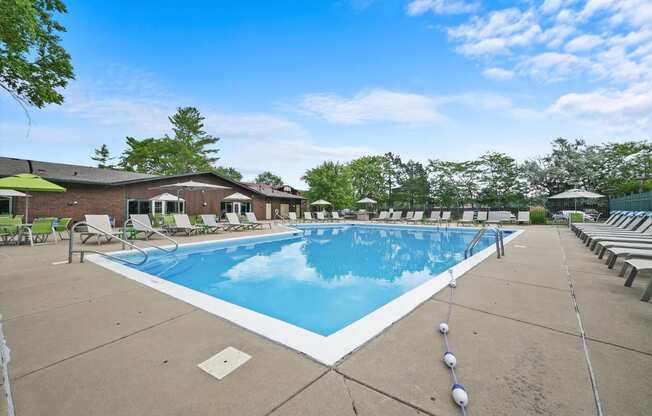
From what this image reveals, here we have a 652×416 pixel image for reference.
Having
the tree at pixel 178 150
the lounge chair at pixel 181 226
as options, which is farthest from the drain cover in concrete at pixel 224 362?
the tree at pixel 178 150

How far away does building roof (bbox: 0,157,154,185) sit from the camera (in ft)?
43.6

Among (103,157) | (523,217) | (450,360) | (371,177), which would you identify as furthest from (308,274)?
(103,157)

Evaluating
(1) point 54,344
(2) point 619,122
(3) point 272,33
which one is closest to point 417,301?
(1) point 54,344

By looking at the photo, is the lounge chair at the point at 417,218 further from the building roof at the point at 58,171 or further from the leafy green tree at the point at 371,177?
the building roof at the point at 58,171

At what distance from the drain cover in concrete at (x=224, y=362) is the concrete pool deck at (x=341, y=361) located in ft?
0.22

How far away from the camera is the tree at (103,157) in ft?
116

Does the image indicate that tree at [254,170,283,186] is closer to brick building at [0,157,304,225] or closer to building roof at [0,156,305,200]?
brick building at [0,157,304,225]

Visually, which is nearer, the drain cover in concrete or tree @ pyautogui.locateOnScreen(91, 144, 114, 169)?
the drain cover in concrete

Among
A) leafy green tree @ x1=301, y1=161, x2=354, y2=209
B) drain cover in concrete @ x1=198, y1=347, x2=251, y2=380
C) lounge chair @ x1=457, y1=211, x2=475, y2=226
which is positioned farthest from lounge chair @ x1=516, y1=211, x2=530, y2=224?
drain cover in concrete @ x1=198, y1=347, x2=251, y2=380

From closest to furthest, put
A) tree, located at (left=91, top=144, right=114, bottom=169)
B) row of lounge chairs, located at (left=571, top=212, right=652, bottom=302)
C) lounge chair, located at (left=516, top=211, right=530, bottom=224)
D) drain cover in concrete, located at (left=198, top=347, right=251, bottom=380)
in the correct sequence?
drain cover in concrete, located at (left=198, top=347, right=251, bottom=380) < row of lounge chairs, located at (left=571, top=212, right=652, bottom=302) < lounge chair, located at (left=516, top=211, right=530, bottom=224) < tree, located at (left=91, top=144, right=114, bottom=169)

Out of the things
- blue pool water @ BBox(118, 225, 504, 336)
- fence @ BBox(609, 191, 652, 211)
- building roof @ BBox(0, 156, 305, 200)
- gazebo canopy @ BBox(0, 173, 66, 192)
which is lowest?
blue pool water @ BBox(118, 225, 504, 336)

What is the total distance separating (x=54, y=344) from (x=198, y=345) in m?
1.25

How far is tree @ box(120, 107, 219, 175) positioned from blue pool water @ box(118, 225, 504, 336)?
83.6ft

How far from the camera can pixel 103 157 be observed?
35.6 meters
